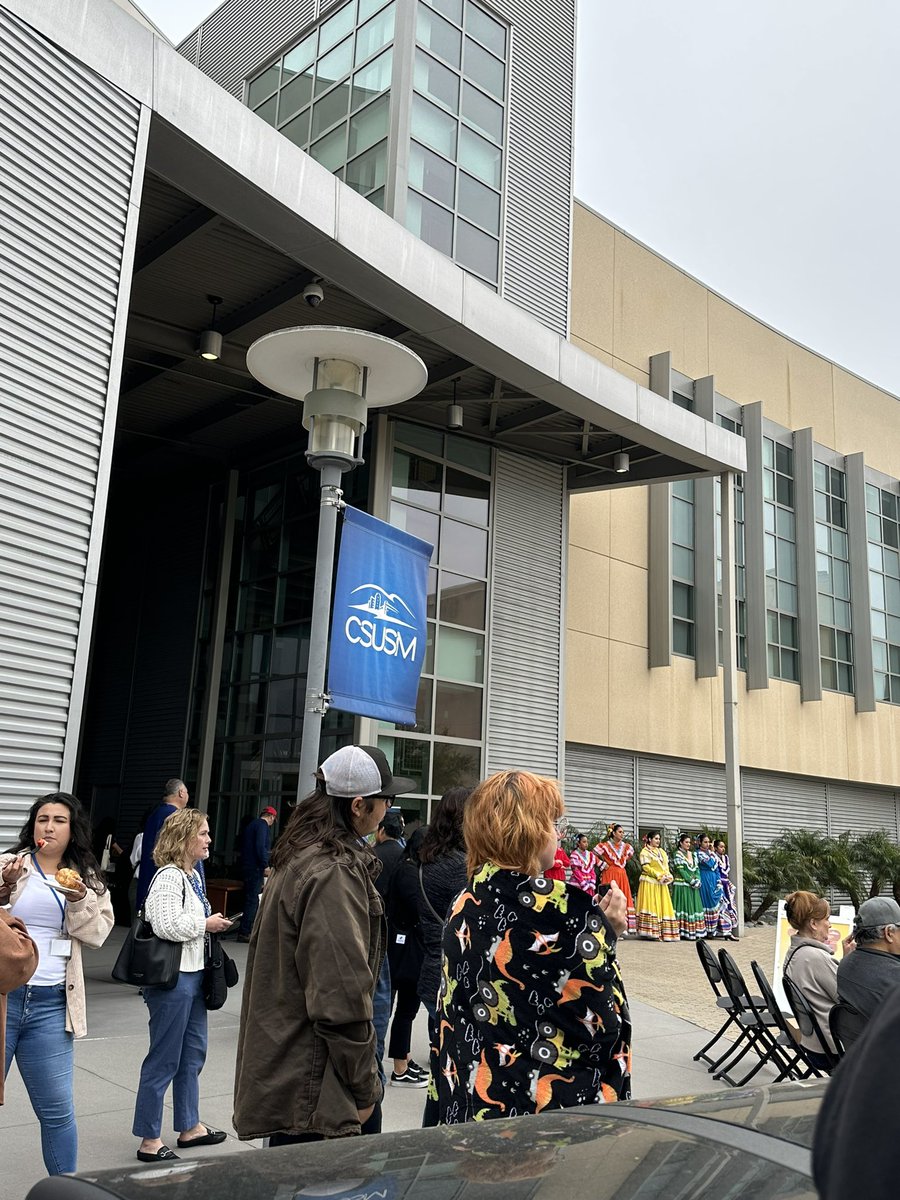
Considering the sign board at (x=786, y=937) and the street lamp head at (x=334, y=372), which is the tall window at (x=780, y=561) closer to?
the sign board at (x=786, y=937)

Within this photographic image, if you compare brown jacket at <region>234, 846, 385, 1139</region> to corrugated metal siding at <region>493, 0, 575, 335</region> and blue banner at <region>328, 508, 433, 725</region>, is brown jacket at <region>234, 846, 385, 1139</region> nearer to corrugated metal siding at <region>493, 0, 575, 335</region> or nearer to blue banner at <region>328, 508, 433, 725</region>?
blue banner at <region>328, 508, 433, 725</region>

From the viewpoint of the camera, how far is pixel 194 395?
16.8m

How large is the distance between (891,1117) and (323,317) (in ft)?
47.0

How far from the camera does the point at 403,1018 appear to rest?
6.99 metres

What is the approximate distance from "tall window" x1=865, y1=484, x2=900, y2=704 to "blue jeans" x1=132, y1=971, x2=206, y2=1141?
27.3 meters

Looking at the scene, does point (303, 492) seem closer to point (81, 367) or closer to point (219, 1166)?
point (81, 367)

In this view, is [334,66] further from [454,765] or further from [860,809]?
[860,809]

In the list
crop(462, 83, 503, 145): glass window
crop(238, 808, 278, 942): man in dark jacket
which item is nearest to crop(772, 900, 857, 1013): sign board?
crop(238, 808, 278, 942): man in dark jacket

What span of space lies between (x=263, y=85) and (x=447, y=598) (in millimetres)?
10786

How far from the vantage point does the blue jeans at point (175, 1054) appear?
16.7 ft

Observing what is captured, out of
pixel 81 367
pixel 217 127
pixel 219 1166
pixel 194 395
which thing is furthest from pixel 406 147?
pixel 219 1166

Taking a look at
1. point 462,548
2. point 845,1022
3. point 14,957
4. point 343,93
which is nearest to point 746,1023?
point 845,1022

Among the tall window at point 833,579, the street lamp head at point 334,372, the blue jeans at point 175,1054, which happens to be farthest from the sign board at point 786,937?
the tall window at point 833,579

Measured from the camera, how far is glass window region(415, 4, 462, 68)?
16.9 m
